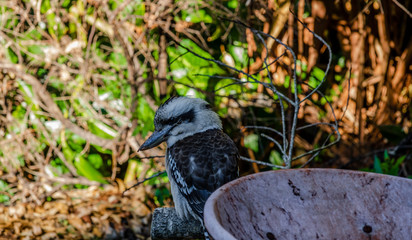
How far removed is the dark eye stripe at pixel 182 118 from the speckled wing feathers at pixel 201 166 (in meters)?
0.13

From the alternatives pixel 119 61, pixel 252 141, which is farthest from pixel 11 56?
pixel 252 141

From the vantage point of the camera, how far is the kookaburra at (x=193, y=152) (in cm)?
190

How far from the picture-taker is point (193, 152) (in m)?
1.98

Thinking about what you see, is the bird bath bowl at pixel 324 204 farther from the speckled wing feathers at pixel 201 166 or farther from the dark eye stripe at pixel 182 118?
the dark eye stripe at pixel 182 118

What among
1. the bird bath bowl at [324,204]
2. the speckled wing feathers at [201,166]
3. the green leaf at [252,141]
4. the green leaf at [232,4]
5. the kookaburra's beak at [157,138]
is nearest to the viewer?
the bird bath bowl at [324,204]

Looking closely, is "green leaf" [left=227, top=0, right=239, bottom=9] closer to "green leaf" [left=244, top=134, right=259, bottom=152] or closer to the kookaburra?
"green leaf" [left=244, top=134, right=259, bottom=152]

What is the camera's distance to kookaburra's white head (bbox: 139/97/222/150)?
83.6 inches

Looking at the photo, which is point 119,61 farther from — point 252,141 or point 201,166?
point 201,166

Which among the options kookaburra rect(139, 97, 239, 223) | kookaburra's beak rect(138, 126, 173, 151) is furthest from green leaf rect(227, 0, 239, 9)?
kookaburra's beak rect(138, 126, 173, 151)

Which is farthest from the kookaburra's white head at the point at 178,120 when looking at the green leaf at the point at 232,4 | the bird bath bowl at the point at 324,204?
the green leaf at the point at 232,4

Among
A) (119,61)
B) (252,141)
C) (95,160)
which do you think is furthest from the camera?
(95,160)

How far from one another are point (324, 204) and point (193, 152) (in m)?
0.80

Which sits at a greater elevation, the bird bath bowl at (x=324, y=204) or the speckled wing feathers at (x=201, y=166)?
the bird bath bowl at (x=324, y=204)

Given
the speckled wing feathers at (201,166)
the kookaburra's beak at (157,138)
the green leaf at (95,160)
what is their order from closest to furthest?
the speckled wing feathers at (201,166), the kookaburra's beak at (157,138), the green leaf at (95,160)
